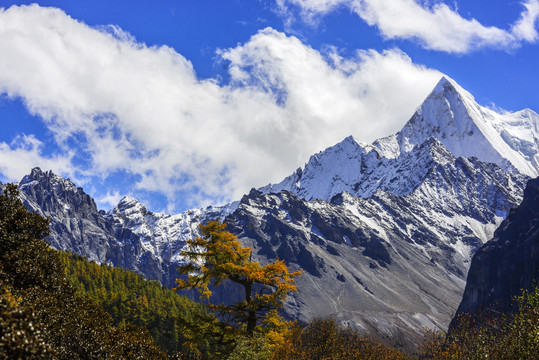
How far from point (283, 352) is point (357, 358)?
8.97 metres

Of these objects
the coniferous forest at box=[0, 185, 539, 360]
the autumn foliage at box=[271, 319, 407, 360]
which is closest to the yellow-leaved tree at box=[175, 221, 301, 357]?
the coniferous forest at box=[0, 185, 539, 360]

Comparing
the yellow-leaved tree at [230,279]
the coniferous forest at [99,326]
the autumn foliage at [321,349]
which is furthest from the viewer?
the autumn foliage at [321,349]

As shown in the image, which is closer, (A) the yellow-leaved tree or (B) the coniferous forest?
Result: (B) the coniferous forest

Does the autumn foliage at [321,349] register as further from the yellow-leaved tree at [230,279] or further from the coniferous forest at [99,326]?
the yellow-leaved tree at [230,279]

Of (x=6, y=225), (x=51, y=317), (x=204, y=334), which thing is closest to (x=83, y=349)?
(x=51, y=317)

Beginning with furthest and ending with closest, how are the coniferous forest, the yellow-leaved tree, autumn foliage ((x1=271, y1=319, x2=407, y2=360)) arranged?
autumn foliage ((x1=271, y1=319, x2=407, y2=360))
the yellow-leaved tree
the coniferous forest

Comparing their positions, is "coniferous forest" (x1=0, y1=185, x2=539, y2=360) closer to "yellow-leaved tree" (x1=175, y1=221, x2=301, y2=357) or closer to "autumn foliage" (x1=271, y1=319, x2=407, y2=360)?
"yellow-leaved tree" (x1=175, y1=221, x2=301, y2=357)

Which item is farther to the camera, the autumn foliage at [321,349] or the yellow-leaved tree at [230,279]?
the autumn foliage at [321,349]

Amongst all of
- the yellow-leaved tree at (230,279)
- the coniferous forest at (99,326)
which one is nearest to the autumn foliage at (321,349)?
the coniferous forest at (99,326)

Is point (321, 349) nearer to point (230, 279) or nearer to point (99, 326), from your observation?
point (230, 279)

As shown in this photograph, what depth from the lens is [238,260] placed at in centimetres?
3656

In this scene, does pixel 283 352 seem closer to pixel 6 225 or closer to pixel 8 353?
pixel 6 225

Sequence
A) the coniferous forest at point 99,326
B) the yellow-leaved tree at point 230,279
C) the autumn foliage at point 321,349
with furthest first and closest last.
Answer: the autumn foliage at point 321,349
the yellow-leaved tree at point 230,279
the coniferous forest at point 99,326

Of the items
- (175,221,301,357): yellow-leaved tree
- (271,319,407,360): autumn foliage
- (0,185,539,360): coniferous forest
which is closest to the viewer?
(0,185,539,360): coniferous forest
